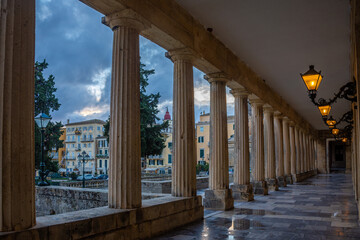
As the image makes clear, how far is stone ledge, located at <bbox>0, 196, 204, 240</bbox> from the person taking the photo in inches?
201

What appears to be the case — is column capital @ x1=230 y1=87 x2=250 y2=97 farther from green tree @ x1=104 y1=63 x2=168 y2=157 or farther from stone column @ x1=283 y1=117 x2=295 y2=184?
green tree @ x1=104 y1=63 x2=168 y2=157

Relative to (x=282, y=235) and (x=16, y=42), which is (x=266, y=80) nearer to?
(x=282, y=235)

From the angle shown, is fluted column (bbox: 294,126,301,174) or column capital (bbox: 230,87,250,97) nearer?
column capital (bbox: 230,87,250,97)

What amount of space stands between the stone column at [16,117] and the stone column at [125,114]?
Result: 2.26m

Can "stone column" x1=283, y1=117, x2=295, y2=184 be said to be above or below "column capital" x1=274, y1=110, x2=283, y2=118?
below

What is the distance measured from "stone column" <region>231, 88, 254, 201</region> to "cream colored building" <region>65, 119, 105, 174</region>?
6519 cm

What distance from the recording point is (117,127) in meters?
7.15

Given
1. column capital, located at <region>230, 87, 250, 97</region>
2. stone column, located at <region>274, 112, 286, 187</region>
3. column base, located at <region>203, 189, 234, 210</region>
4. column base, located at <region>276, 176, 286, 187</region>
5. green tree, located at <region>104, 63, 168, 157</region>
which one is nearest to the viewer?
column base, located at <region>203, 189, 234, 210</region>

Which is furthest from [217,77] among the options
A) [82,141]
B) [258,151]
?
[82,141]

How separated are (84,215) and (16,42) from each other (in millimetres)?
3266

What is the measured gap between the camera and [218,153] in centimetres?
1177

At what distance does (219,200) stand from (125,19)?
23.4ft

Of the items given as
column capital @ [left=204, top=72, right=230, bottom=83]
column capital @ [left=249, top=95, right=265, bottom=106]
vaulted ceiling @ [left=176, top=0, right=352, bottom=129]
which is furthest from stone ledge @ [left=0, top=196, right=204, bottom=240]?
column capital @ [left=249, top=95, right=265, bottom=106]

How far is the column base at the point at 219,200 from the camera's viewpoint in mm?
11453
